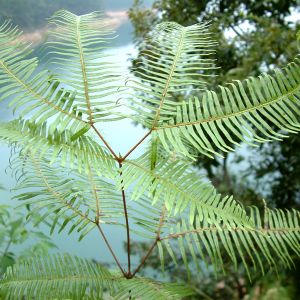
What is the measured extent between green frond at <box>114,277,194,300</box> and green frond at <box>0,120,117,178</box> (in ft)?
0.80

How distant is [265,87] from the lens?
0.69m

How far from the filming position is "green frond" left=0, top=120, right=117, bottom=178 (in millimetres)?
640

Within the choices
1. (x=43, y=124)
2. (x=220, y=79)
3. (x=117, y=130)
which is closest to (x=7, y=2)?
(x=220, y=79)

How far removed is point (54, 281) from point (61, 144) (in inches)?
13.0

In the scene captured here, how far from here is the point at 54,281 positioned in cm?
86

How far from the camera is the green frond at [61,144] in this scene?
2.10ft

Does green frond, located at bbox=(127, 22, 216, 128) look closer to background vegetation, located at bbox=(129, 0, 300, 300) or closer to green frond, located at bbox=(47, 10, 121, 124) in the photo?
green frond, located at bbox=(47, 10, 121, 124)

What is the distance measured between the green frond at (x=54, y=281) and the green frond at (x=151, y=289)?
0.05 meters

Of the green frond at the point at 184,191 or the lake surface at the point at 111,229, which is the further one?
the lake surface at the point at 111,229

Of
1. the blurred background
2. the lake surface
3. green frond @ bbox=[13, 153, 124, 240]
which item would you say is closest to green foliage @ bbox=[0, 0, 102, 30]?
the blurred background

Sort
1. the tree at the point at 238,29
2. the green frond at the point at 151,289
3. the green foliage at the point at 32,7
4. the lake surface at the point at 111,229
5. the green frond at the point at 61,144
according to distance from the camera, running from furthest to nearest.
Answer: the lake surface at the point at 111,229, the tree at the point at 238,29, the green foliage at the point at 32,7, the green frond at the point at 151,289, the green frond at the point at 61,144

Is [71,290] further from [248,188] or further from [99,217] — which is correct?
[248,188]

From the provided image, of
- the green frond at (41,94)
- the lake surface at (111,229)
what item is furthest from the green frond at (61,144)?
the lake surface at (111,229)

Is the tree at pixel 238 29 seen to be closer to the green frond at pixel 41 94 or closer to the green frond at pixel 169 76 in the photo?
the green frond at pixel 169 76
